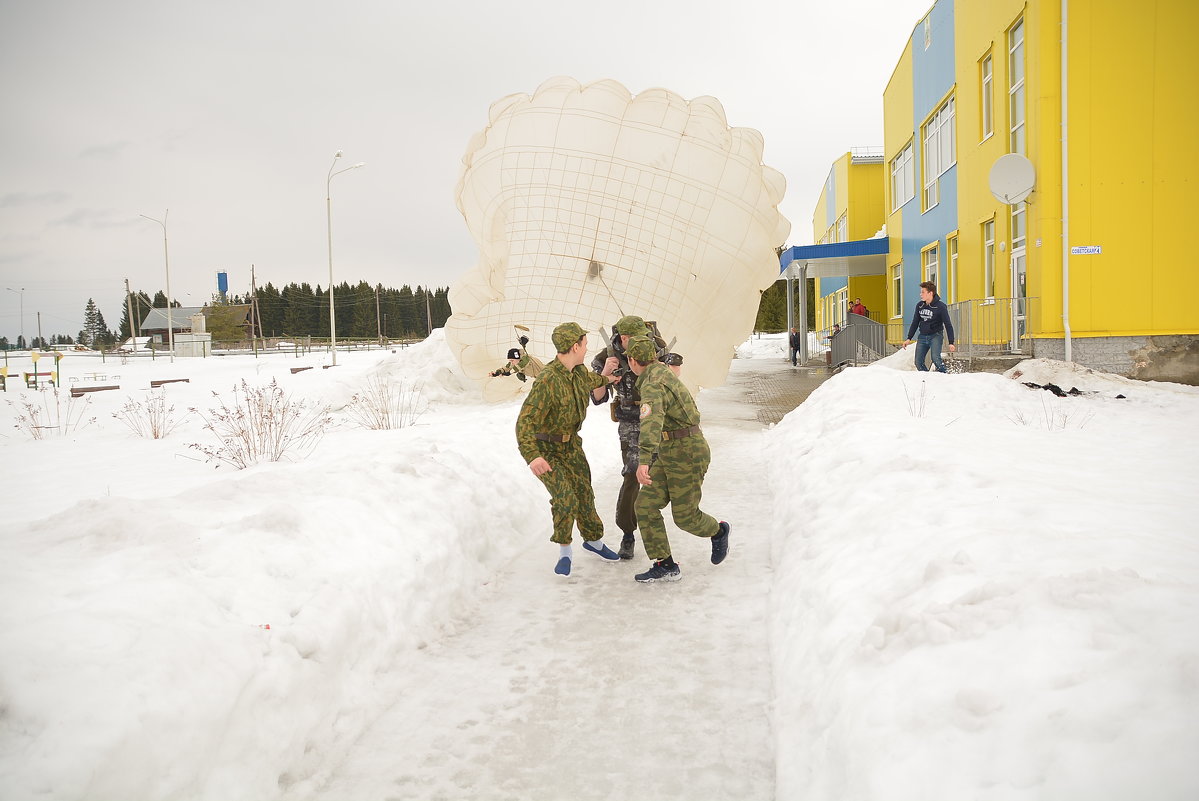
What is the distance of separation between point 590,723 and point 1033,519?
2.41 m

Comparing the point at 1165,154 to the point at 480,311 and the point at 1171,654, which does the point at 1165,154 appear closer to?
the point at 480,311

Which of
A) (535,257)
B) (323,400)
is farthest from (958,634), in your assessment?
(323,400)

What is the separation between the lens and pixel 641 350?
5.20 meters

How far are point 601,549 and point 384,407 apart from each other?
712cm

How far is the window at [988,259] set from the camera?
17.1 m

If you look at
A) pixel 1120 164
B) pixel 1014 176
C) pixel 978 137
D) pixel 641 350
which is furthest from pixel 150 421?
pixel 978 137

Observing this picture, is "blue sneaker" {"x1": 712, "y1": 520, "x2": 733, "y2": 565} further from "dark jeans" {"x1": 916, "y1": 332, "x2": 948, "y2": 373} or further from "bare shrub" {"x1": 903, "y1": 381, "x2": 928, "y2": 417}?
"dark jeans" {"x1": 916, "y1": 332, "x2": 948, "y2": 373}

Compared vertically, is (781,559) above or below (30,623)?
below

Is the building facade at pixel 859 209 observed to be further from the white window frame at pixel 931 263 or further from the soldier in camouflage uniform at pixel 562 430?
the soldier in camouflage uniform at pixel 562 430

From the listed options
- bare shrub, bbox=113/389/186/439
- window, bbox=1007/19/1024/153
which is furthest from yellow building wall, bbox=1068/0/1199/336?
bare shrub, bbox=113/389/186/439

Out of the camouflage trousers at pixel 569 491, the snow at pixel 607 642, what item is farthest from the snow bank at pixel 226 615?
the camouflage trousers at pixel 569 491

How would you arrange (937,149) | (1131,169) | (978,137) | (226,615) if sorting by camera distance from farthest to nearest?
(937,149), (978,137), (1131,169), (226,615)

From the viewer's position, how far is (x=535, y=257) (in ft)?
31.4

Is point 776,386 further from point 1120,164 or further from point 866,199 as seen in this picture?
point 866,199
